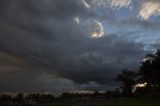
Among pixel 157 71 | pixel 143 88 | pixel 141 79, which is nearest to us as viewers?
pixel 157 71

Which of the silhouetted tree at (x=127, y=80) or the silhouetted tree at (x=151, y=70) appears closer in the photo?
the silhouetted tree at (x=151, y=70)

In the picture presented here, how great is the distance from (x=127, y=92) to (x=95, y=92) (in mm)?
61943

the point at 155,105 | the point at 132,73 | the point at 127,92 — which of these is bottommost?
the point at 155,105

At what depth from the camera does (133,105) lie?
74125mm

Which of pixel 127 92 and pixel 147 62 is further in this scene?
pixel 127 92

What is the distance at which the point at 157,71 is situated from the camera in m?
103

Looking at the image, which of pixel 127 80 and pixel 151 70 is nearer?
pixel 151 70

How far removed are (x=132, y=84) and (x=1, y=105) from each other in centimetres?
6138

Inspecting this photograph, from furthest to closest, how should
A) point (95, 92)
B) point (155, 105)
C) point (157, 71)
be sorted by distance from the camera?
point (95, 92), point (157, 71), point (155, 105)

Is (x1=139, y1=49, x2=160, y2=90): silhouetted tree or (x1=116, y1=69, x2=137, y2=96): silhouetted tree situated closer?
(x1=139, y1=49, x2=160, y2=90): silhouetted tree

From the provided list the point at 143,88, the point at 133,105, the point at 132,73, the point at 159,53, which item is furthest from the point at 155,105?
the point at 132,73

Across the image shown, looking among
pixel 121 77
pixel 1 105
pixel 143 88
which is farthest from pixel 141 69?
pixel 1 105

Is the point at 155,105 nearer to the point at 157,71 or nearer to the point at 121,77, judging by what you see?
the point at 157,71

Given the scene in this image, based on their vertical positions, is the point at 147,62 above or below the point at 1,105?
above
